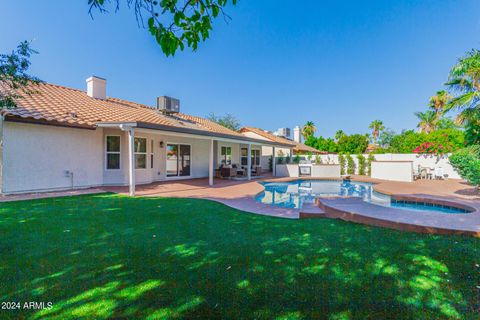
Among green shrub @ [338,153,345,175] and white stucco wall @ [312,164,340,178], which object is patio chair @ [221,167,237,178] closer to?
white stucco wall @ [312,164,340,178]

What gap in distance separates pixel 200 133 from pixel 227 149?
26.7 feet

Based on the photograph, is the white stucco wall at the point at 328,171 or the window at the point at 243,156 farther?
the window at the point at 243,156

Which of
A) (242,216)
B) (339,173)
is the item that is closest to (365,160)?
(339,173)

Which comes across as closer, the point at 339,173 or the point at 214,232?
the point at 214,232

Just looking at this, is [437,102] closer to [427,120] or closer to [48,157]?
[427,120]

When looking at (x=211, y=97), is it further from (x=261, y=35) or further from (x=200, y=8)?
(x=200, y=8)

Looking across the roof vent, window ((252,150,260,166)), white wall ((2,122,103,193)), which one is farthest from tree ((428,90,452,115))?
white wall ((2,122,103,193))

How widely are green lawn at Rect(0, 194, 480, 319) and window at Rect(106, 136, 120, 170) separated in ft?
21.0

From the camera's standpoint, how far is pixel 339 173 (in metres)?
19.9

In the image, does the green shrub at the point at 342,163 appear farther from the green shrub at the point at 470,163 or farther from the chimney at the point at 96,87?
the chimney at the point at 96,87

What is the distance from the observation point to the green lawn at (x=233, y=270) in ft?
8.50

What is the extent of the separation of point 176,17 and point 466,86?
1306 cm

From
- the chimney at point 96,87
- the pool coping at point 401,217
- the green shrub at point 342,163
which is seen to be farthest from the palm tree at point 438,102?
the chimney at point 96,87

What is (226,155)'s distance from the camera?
20.5 meters
